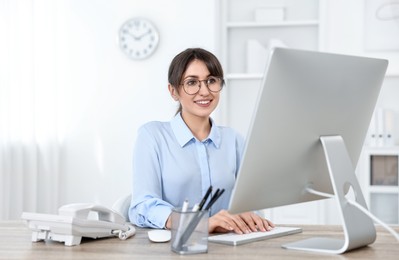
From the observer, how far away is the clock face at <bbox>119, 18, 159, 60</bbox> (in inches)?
181

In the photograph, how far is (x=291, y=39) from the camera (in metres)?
4.54

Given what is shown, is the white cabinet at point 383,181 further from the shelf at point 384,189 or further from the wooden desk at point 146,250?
the wooden desk at point 146,250

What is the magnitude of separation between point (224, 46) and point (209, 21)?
22 centimetres

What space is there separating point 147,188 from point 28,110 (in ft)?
7.92

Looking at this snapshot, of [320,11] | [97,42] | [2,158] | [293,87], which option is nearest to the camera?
[293,87]

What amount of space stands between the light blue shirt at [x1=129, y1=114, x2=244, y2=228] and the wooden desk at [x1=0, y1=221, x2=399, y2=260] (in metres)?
0.36

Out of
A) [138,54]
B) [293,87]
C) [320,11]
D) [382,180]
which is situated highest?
[320,11]

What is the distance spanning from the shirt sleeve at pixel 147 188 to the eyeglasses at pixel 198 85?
8.2 inches

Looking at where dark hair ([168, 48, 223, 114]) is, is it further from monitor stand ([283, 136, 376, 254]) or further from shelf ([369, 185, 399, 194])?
shelf ([369, 185, 399, 194])

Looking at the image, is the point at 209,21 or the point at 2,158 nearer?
the point at 2,158

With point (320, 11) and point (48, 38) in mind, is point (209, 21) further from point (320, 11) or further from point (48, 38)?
point (48, 38)

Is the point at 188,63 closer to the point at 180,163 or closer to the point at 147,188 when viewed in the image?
the point at 180,163

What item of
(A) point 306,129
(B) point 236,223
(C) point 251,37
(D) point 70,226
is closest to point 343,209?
(A) point 306,129

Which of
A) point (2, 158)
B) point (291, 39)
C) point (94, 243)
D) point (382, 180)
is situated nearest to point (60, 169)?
point (2, 158)
